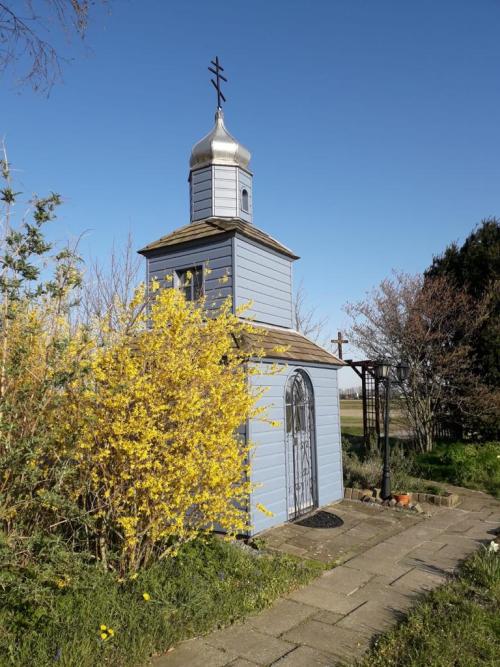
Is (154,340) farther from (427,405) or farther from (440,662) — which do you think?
(427,405)

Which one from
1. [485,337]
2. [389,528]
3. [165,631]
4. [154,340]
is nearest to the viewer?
[165,631]

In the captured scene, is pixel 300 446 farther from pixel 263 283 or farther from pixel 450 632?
pixel 450 632

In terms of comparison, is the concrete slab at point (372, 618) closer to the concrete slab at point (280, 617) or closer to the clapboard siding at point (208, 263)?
the concrete slab at point (280, 617)

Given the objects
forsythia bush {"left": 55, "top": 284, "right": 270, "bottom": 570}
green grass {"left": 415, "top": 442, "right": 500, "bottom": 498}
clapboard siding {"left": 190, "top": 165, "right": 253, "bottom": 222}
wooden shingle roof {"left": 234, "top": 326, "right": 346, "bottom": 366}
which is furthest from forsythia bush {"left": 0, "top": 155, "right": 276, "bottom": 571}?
green grass {"left": 415, "top": 442, "right": 500, "bottom": 498}

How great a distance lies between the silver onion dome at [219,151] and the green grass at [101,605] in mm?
7527

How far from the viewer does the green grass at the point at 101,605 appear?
3727mm

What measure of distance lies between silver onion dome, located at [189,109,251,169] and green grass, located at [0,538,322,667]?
7.53 meters

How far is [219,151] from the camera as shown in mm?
9953

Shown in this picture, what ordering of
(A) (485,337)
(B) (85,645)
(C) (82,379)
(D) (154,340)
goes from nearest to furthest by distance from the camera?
1. (B) (85,645)
2. (C) (82,379)
3. (D) (154,340)
4. (A) (485,337)

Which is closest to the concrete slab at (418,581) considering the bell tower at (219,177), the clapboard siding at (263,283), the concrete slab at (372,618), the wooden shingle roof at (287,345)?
the concrete slab at (372,618)

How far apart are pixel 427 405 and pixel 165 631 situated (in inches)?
443

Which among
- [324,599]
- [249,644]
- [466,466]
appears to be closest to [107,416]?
[249,644]

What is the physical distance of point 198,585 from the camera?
494 cm

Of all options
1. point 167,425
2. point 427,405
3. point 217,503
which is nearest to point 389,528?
point 217,503
